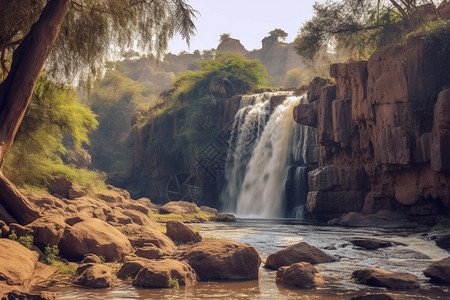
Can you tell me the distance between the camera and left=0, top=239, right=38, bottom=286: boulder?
7391 millimetres

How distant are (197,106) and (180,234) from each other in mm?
29882

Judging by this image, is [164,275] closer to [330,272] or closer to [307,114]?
[330,272]

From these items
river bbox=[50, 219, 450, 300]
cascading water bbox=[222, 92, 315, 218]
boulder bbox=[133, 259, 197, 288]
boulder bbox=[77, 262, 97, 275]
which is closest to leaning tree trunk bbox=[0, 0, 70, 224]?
boulder bbox=[77, 262, 97, 275]

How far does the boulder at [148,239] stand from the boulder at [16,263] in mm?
3119

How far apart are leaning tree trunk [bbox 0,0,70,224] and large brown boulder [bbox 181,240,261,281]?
3.27 meters

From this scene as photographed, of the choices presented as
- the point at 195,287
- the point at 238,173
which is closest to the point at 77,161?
the point at 238,173

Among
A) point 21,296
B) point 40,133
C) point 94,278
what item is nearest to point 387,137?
point 40,133

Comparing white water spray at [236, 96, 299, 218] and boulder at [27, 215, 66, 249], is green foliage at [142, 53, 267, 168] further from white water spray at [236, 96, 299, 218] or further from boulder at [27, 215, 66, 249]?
boulder at [27, 215, 66, 249]

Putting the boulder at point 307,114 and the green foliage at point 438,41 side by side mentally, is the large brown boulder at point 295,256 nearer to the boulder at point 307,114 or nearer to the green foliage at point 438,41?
the green foliage at point 438,41

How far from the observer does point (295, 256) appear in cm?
1084

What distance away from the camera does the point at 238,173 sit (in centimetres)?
3528

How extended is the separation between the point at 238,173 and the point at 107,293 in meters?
27.7

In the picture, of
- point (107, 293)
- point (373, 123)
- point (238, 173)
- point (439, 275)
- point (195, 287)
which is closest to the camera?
point (107, 293)

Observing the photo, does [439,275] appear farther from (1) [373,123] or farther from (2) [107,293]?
(1) [373,123]
